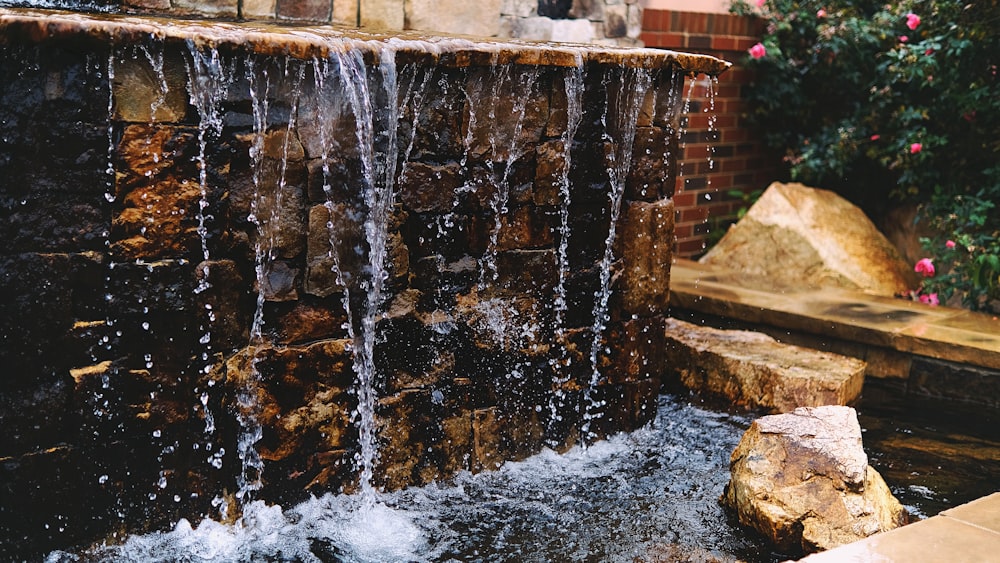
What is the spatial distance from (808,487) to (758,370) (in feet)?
4.11

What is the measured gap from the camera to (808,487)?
322cm

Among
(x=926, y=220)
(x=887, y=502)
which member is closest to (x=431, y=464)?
(x=887, y=502)

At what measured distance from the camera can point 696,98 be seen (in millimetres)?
6340

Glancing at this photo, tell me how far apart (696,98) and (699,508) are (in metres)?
3.52

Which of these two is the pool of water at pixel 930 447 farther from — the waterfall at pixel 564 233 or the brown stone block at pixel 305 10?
the brown stone block at pixel 305 10

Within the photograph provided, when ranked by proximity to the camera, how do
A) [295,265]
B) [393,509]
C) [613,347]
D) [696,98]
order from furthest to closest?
[696,98], [613,347], [393,509], [295,265]

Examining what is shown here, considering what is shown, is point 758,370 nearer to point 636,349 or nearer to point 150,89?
point 636,349

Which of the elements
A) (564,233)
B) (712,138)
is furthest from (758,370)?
(712,138)

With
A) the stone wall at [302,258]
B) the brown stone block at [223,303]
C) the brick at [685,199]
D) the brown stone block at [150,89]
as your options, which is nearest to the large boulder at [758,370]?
the stone wall at [302,258]

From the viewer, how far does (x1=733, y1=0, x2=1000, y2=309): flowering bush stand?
5715 millimetres

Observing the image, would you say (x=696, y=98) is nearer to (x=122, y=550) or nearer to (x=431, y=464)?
(x=431, y=464)

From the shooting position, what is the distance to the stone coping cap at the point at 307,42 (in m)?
2.47

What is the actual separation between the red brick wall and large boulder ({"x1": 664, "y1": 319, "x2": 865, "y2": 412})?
1.64 meters

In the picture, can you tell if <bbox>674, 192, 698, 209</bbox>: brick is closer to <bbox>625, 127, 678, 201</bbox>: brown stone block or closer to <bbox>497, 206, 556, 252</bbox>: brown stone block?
<bbox>625, 127, 678, 201</bbox>: brown stone block
